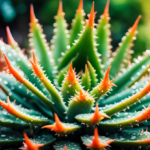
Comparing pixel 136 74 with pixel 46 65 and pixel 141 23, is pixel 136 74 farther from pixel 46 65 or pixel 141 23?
pixel 141 23

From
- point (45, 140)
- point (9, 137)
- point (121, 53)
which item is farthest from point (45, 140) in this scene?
point (121, 53)

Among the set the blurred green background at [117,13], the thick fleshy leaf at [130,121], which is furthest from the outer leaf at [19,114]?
the blurred green background at [117,13]

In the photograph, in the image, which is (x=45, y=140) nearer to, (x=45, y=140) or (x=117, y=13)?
(x=45, y=140)

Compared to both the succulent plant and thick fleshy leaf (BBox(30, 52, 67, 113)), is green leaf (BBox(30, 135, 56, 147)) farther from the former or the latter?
thick fleshy leaf (BBox(30, 52, 67, 113))

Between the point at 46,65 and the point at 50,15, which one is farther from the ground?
the point at 50,15

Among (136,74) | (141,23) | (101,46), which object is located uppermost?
(141,23)

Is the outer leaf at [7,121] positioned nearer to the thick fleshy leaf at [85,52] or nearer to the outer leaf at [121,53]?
the thick fleshy leaf at [85,52]

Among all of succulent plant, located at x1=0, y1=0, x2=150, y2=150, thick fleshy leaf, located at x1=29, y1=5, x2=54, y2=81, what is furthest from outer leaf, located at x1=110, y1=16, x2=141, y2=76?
thick fleshy leaf, located at x1=29, y1=5, x2=54, y2=81

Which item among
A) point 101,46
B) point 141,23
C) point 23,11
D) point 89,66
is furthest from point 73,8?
point 89,66
